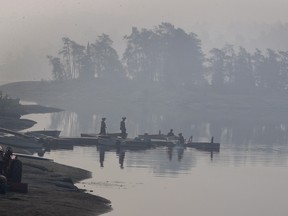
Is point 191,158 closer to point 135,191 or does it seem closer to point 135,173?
point 135,173

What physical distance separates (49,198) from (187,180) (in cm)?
1780

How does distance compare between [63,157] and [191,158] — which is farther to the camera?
[191,158]

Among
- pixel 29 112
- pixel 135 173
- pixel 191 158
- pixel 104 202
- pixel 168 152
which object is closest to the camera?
pixel 104 202

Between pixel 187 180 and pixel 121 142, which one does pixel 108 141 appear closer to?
pixel 121 142

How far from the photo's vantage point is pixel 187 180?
2212 inches

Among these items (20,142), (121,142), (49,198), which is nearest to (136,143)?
(121,142)

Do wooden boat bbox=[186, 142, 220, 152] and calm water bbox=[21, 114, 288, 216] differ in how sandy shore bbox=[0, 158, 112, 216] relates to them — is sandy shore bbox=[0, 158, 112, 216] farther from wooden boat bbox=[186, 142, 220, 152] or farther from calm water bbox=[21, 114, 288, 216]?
wooden boat bbox=[186, 142, 220, 152]

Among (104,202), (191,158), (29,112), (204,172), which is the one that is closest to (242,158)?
(191,158)

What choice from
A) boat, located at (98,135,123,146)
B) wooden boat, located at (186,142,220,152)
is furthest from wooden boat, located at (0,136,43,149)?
wooden boat, located at (186,142,220,152)

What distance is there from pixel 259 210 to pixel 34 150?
2694 centimetres

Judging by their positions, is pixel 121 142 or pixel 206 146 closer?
pixel 121 142

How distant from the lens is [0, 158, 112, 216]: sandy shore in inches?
1407

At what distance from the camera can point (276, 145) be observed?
100062 mm

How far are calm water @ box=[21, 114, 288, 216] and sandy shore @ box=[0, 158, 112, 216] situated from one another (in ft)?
3.51
